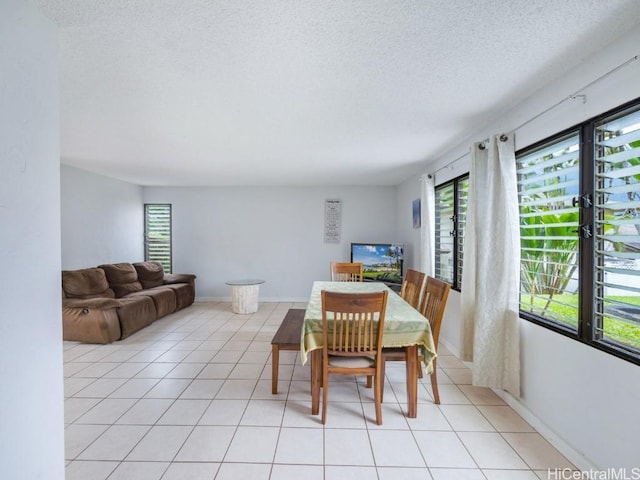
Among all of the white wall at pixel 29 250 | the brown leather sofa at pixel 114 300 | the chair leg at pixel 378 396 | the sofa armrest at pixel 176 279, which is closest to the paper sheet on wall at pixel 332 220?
the sofa armrest at pixel 176 279

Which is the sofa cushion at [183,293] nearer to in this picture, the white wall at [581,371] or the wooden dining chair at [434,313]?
the wooden dining chair at [434,313]

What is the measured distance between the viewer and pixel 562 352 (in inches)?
70.2

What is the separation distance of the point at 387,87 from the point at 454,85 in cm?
46

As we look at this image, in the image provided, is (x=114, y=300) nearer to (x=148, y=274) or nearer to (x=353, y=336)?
(x=148, y=274)

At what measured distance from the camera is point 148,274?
4.95m

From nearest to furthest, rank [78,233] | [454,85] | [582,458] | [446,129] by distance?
[582,458] → [454,85] → [446,129] → [78,233]

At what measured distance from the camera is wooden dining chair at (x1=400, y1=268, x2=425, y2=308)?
9.14 feet

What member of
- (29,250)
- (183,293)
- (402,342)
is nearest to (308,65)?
(29,250)

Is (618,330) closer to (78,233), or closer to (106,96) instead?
(106,96)

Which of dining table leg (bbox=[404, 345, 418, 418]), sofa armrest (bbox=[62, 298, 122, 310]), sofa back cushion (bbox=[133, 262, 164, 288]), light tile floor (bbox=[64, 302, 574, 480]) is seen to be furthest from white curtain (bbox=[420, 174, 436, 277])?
sofa back cushion (bbox=[133, 262, 164, 288])

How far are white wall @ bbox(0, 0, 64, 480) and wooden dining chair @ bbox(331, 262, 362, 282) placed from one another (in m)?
3.19

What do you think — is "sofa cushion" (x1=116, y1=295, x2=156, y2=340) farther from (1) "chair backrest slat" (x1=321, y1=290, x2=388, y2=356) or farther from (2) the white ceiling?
(1) "chair backrest slat" (x1=321, y1=290, x2=388, y2=356)

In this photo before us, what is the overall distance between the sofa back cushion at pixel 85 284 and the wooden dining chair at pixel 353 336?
367 cm

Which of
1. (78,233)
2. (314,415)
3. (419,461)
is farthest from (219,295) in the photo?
(419,461)
